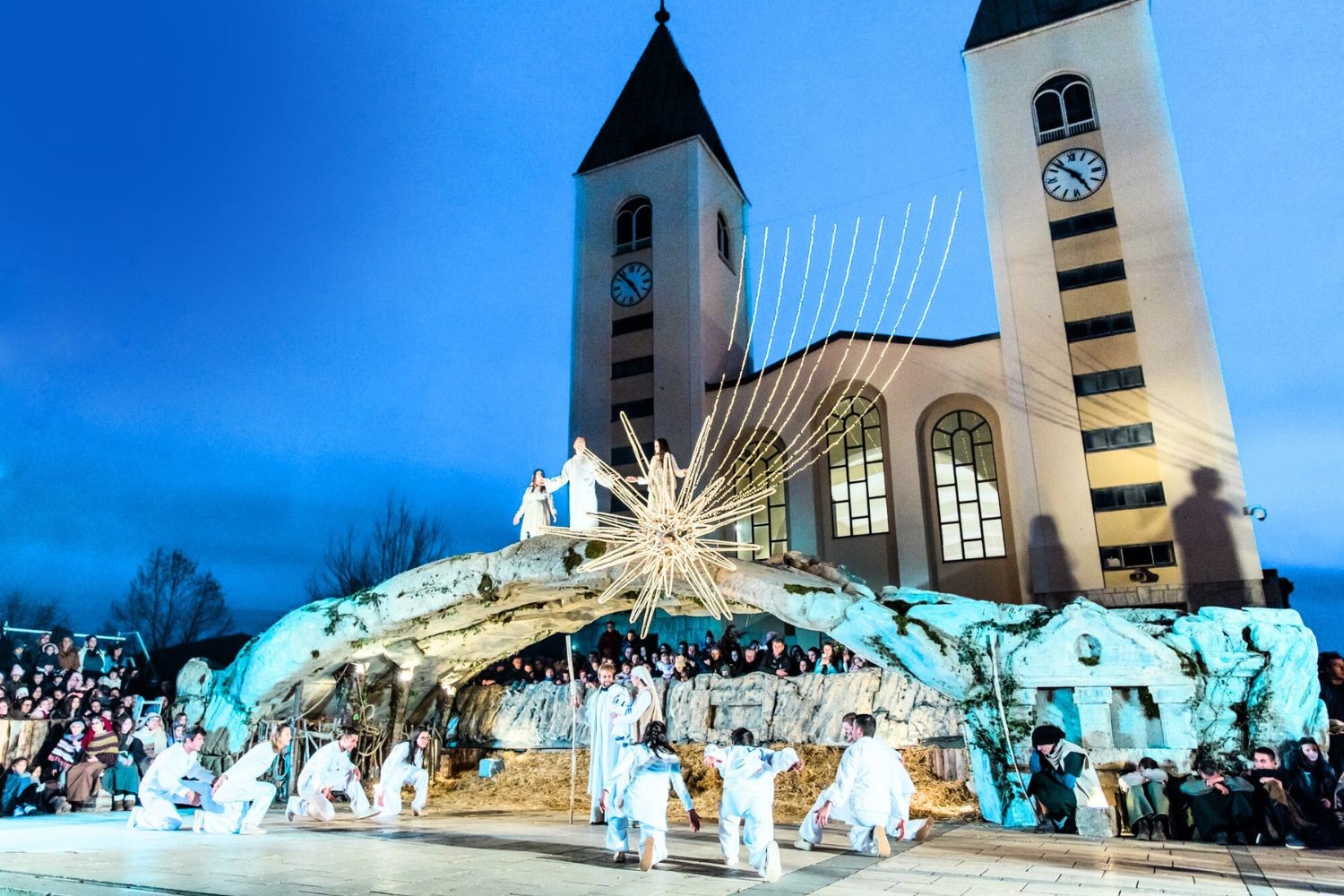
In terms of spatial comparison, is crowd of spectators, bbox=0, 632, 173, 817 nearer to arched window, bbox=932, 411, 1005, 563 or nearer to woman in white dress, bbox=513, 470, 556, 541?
woman in white dress, bbox=513, 470, 556, 541

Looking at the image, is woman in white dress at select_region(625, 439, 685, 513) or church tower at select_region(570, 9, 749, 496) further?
church tower at select_region(570, 9, 749, 496)

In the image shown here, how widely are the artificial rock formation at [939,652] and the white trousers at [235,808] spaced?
392cm

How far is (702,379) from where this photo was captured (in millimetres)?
25828

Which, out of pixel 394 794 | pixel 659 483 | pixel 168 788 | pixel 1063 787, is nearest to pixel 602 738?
pixel 659 483

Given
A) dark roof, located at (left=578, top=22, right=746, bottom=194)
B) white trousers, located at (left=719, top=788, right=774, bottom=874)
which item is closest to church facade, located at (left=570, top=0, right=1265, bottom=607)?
dark roof, located at (left=578, top=22, right=746, bottom=194)

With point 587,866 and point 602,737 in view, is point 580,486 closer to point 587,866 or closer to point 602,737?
point 602,737

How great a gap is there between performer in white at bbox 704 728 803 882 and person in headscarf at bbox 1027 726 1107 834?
337cm

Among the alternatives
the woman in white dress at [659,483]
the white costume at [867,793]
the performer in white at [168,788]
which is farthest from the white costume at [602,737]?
the performer in white at [168,788]

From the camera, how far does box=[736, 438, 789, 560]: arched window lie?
2386 cm

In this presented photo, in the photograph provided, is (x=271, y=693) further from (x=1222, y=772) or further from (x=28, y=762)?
(x=1222, y=772)

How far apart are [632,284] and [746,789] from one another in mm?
22448

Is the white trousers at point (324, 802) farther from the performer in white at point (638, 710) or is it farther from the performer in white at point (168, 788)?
the performer in white at point (638, 710)

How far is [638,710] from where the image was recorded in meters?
9.59

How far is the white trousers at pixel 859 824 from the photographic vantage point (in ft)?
25.1
